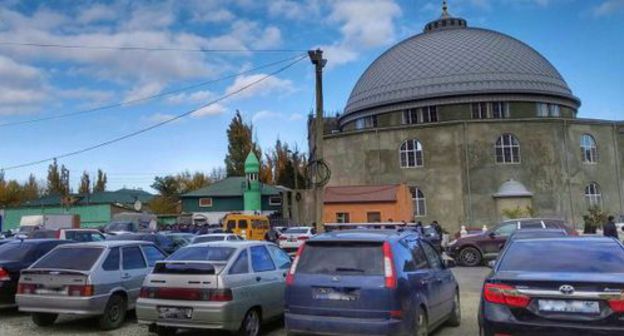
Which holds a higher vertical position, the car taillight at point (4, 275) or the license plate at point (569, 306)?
the car taillight at point (4, 275)

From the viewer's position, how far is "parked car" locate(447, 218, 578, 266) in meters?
22.5

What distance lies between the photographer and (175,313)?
8789 mm

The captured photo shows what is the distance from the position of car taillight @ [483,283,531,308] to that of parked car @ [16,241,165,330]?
662 cm

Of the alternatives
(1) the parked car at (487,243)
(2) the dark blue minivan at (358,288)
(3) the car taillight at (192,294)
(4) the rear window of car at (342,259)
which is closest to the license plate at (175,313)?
(3) the car taillight at (192,294)

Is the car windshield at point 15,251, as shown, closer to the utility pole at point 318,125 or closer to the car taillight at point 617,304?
the utility pole at point 318,125

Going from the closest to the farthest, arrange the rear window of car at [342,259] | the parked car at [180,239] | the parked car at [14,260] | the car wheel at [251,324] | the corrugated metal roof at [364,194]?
the rear window of car at [342,259]
the car wheel at [251,324]
the parked car at [14,260]
the parked car at [180,239]
the corrugated metal roof at [364,194]

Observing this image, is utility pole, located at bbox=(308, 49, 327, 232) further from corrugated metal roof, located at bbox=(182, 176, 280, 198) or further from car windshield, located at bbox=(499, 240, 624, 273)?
corrugated metal roof, located at bbox=(182, 176, 280, 198)

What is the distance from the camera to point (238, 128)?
77500 mm

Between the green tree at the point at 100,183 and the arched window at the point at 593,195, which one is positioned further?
the green tree at the point at 100,183

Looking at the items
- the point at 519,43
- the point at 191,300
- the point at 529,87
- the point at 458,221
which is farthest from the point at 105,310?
the point at 519,43

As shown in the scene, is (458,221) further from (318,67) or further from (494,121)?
(318,67)

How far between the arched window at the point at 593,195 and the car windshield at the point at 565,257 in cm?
4315

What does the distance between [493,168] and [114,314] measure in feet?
131

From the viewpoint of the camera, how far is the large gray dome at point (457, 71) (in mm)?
52375
